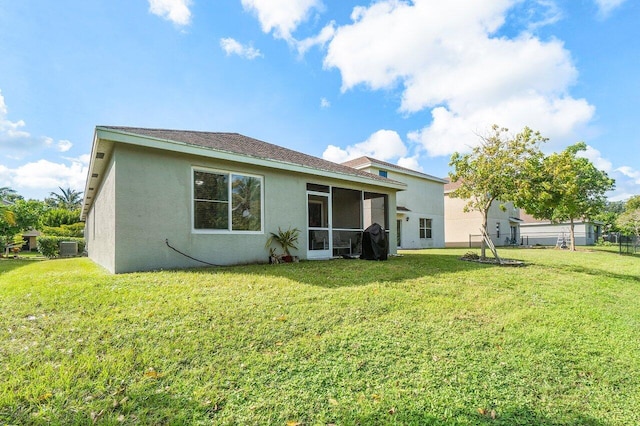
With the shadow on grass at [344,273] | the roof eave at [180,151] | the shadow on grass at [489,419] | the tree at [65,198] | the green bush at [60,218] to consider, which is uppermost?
the tree at [65,198]

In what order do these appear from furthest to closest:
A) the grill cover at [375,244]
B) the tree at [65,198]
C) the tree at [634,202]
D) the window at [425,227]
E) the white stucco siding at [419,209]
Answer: the tree at [65,198]
the tree at [634,202]
the window at [425,227]
the white stucco siding at [419,209]
the grill cover at [375,244]

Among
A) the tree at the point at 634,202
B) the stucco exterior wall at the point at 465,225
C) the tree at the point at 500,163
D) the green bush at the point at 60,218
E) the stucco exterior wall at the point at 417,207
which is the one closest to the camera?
the tree at the point at 500,163

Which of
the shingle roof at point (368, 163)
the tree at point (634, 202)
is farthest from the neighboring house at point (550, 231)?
the shingle roof at point (368, 163)

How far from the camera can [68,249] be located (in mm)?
19234

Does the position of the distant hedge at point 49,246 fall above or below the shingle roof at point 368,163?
below

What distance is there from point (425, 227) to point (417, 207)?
1818 millimetres

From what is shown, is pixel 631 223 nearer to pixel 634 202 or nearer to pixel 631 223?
pixel 631 223

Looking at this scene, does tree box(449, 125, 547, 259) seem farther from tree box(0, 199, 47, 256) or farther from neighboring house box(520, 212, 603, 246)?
neighboring house box(520, 212, 603, 246)

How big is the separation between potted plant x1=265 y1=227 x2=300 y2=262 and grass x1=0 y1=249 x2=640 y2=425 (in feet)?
11.0

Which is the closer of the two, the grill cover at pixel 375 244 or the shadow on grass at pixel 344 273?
the shadow on grass at pixel 344 273

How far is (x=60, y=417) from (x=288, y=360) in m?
1.91

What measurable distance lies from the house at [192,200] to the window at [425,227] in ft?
49.0

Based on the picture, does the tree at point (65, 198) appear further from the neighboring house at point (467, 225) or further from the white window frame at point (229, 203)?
the white window frame at point (229, 203)

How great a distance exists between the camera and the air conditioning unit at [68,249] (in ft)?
62.3
